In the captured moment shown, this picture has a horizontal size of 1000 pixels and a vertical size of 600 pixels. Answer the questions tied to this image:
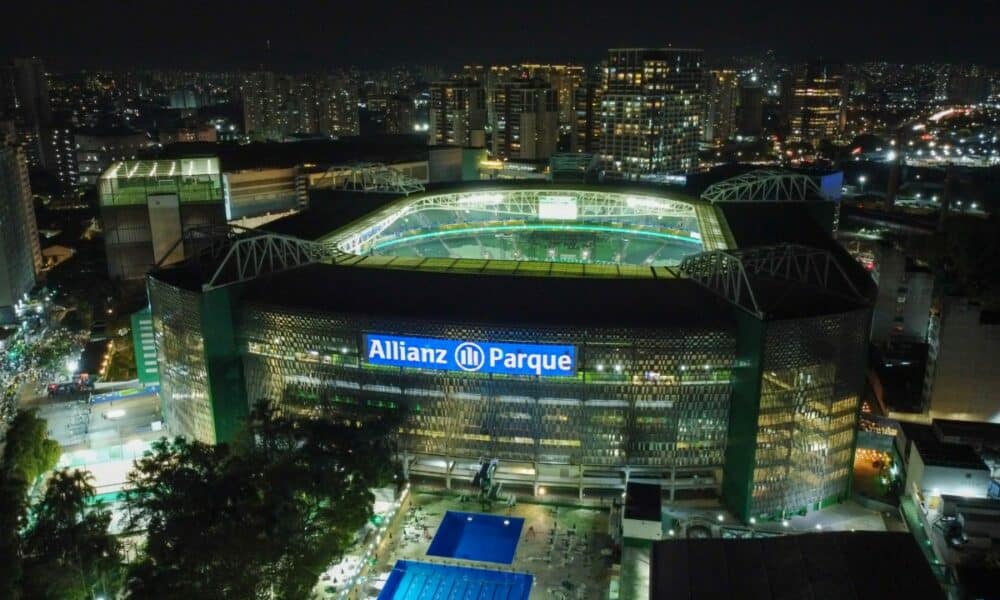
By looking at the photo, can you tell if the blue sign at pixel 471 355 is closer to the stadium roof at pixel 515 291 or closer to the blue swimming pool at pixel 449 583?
the stadium roof at pixel 515 291

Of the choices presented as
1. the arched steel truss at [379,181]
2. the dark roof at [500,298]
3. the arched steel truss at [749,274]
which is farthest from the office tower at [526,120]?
the dark roof at [500,298]

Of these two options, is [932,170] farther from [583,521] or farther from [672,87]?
[583,521]

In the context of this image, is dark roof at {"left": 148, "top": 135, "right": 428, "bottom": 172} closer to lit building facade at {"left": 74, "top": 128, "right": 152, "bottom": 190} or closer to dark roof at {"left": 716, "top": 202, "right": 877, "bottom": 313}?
lit building facade at {"left": 74, "top": 128, "right": 152, "bottom": 190}

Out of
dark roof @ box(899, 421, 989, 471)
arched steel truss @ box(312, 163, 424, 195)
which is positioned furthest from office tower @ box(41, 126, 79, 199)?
dark roof @ box(899, 421, 989, 471)

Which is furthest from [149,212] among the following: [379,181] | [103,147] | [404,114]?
[404,114]

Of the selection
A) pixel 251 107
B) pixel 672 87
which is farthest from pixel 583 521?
pixel 251 107

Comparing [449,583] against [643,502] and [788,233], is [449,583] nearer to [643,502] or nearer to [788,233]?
[643,502]
